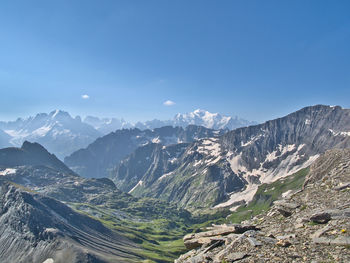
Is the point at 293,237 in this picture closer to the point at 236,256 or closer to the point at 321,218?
the point at 321,218

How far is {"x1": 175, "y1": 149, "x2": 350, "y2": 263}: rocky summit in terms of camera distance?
18.7 m

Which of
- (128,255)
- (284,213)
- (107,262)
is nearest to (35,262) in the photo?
(107,262)

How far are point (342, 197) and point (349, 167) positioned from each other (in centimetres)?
1404

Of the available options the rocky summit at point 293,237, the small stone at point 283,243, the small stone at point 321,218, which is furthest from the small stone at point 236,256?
the small stone at point 321,218

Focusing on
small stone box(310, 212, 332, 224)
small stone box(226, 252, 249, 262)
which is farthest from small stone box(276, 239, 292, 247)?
small stone box(310, 212, 332, 224)

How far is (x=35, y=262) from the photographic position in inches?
6398

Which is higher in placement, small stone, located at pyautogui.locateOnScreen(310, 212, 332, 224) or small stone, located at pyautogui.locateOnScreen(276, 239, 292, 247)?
small stone, located at pyautogui.locateOnScreen(310, 212, 332, 224)

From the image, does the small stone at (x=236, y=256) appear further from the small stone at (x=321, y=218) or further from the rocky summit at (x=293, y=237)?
the small stone at (x=321, y=218)

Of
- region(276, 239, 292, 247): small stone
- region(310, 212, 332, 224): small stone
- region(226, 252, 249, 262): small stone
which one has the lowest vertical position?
region(226, 252, 249, 262): small stone

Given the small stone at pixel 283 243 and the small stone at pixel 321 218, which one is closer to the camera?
the small stone at pixel 283 243

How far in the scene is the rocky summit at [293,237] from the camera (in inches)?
738

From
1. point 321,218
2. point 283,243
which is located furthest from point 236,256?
point 321,218

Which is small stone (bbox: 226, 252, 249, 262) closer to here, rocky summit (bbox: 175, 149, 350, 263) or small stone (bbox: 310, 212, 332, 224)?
rocky summit (bbox: 175, 149, 350, 263)

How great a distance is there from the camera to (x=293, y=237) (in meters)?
21.9
